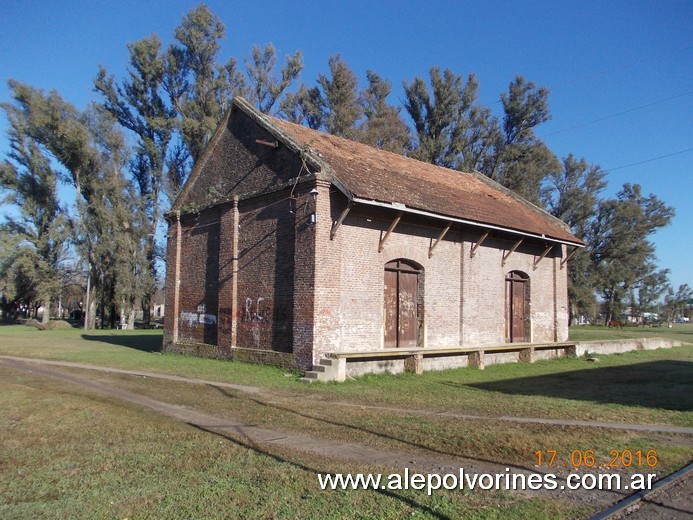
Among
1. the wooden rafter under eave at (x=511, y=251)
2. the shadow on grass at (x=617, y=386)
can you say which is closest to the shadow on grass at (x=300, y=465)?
the shadow on grass at (x=617, y=386)

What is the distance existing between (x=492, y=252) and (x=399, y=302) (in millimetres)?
4979

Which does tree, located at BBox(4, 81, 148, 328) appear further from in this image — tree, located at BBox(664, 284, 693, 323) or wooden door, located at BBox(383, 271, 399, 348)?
tree, located at BBox(664, 284, 693, 323)

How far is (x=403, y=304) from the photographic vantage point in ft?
55.2

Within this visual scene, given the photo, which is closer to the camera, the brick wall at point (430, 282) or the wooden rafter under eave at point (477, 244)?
the brick wall at point (430, 282)

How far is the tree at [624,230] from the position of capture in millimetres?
58406

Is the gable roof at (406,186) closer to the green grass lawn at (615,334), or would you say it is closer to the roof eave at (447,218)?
the roof eave at (447,218)

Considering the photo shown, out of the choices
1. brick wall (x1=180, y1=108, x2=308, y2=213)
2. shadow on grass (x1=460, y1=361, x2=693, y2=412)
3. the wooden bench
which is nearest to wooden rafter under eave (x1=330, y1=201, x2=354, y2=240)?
brick wall (x1=180, y1=108, x2=308, y2=213)

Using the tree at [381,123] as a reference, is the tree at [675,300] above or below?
below

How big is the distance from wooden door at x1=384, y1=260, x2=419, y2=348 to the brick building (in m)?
0.05

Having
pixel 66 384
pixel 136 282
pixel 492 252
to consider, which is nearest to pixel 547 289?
pixel 492 252

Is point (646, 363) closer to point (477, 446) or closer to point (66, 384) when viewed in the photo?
point (477, 446)

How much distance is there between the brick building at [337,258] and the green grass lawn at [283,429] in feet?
5.91

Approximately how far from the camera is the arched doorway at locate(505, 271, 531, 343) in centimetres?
2056

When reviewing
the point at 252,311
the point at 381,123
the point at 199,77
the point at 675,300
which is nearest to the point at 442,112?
the point at 381,123
